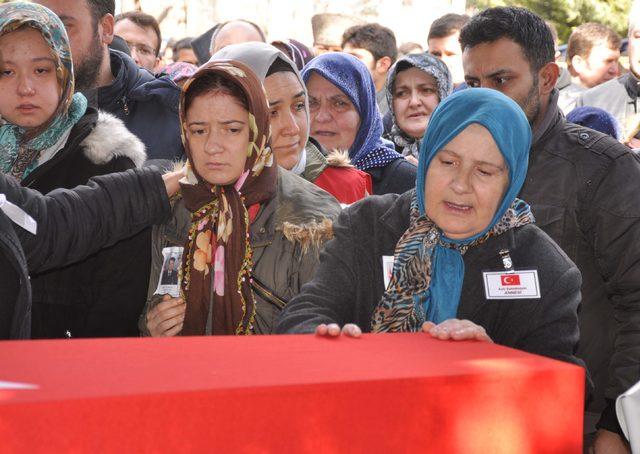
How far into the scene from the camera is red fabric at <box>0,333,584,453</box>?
1448mm

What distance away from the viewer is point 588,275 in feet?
10.9

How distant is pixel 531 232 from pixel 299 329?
0.79 m

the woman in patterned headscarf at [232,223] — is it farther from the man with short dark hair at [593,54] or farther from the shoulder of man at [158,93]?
the man with short dark hair at [593,54]

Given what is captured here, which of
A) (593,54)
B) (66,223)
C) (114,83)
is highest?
(593,54)

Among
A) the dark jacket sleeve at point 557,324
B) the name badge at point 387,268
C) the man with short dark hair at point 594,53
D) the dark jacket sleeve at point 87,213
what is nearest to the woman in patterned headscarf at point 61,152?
the dark jacket sleeve at point 87,213

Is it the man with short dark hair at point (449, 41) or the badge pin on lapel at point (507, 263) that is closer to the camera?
the badge pin on lapel at point (507, 263)

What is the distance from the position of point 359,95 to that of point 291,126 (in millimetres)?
1170

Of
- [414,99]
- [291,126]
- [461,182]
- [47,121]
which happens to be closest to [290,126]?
[291,126]

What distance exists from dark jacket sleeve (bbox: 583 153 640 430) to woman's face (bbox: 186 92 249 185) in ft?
4.26

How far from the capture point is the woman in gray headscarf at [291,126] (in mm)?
3922

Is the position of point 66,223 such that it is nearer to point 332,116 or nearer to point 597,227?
point 597,227

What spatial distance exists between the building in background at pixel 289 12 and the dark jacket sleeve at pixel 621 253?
43.2 feet

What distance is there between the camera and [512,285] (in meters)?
2.60

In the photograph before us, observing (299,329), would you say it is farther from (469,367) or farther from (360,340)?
(469,367)
